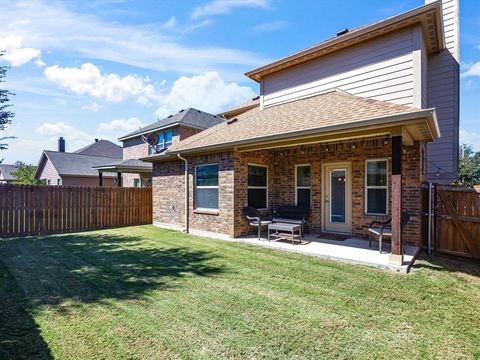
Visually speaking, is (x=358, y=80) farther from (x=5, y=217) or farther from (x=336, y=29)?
(x=5, y=217)

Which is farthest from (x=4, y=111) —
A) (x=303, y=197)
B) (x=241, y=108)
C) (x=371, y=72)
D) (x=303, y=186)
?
(x=371, y=72)

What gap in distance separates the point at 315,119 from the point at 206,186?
4.42 m

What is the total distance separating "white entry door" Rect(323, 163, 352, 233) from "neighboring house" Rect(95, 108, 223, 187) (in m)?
10.7

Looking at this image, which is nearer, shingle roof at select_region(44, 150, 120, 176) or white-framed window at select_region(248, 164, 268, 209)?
white-framed window at select_region(248, 164, 268, 209)

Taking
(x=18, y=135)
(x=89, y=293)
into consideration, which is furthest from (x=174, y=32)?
(x=89, y=293)

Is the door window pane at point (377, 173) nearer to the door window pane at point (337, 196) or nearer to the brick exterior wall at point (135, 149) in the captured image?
the door window pane at point (337, 196)

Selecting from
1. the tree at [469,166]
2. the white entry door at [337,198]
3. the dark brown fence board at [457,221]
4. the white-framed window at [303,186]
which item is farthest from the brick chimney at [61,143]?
the tree at [469,166]

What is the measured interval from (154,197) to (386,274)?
963 centimetres

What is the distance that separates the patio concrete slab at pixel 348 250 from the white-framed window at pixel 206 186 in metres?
1.77

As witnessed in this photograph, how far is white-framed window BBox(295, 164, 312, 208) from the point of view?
8.95m

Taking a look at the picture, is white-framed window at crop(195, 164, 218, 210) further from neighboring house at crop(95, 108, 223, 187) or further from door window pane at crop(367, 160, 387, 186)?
neighboring house at crop(95, 108, 223, 187)

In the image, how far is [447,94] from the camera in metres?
8.29

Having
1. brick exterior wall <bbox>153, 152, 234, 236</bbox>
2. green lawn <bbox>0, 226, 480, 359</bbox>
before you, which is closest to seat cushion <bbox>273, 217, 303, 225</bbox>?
brick exterior wall <bbox>153, 152, 234, 236</bbox>

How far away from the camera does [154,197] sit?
11.8 metres
